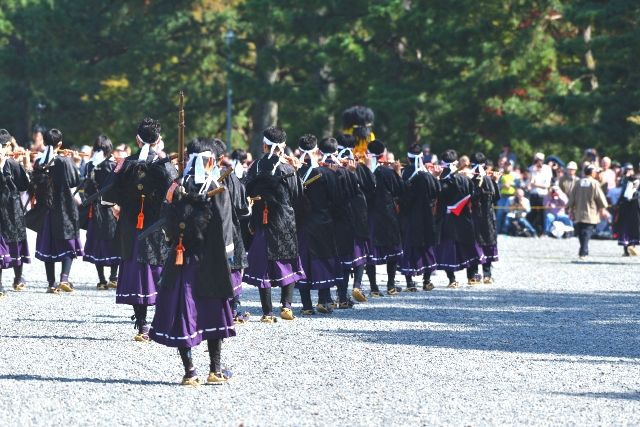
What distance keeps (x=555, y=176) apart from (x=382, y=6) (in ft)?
18.9

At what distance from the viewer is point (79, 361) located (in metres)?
11.1

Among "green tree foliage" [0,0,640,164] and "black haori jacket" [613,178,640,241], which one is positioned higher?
"green tree foliage" [0,0,640,164]

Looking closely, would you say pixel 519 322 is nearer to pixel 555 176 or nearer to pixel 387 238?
pixel 387 238

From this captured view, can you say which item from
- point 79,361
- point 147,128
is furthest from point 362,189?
point 79,361

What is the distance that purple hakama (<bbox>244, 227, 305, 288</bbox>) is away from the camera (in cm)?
1409

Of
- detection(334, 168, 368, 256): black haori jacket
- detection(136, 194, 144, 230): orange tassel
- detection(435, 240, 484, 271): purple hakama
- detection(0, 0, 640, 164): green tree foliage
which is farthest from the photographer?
detection(0, 0, 640, 164): green tree foliage

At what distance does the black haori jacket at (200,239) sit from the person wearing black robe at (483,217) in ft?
31.2

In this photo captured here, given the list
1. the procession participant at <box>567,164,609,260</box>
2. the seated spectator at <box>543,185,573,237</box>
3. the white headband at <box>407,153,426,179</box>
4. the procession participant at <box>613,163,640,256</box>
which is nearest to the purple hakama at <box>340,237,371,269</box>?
the white headband at <box>407,153,426,179</box>

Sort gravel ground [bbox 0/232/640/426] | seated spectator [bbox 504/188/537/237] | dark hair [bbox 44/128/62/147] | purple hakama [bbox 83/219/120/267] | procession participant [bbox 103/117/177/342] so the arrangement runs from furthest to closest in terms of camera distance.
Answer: seated spectator [bbox 504/188/537/237]
purple hakama [bbox 83/219/120/267]
dark hair [bbox 44/128/62/147]
procession participant [bbox 103/117/177/342]
gravel ground [bbox 0/232/640/426]

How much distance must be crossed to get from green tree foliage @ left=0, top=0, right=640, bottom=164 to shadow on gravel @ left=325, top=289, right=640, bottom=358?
14.2 m

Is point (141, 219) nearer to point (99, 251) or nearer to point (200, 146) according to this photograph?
point (200, 146)

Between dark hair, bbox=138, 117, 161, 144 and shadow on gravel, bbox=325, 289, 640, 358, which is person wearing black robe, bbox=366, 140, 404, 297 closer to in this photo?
shadow on gravel, bbox=325, 289, 640, 358

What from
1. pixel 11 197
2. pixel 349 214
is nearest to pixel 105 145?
pixel 11 197

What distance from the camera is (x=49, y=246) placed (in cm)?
1708
